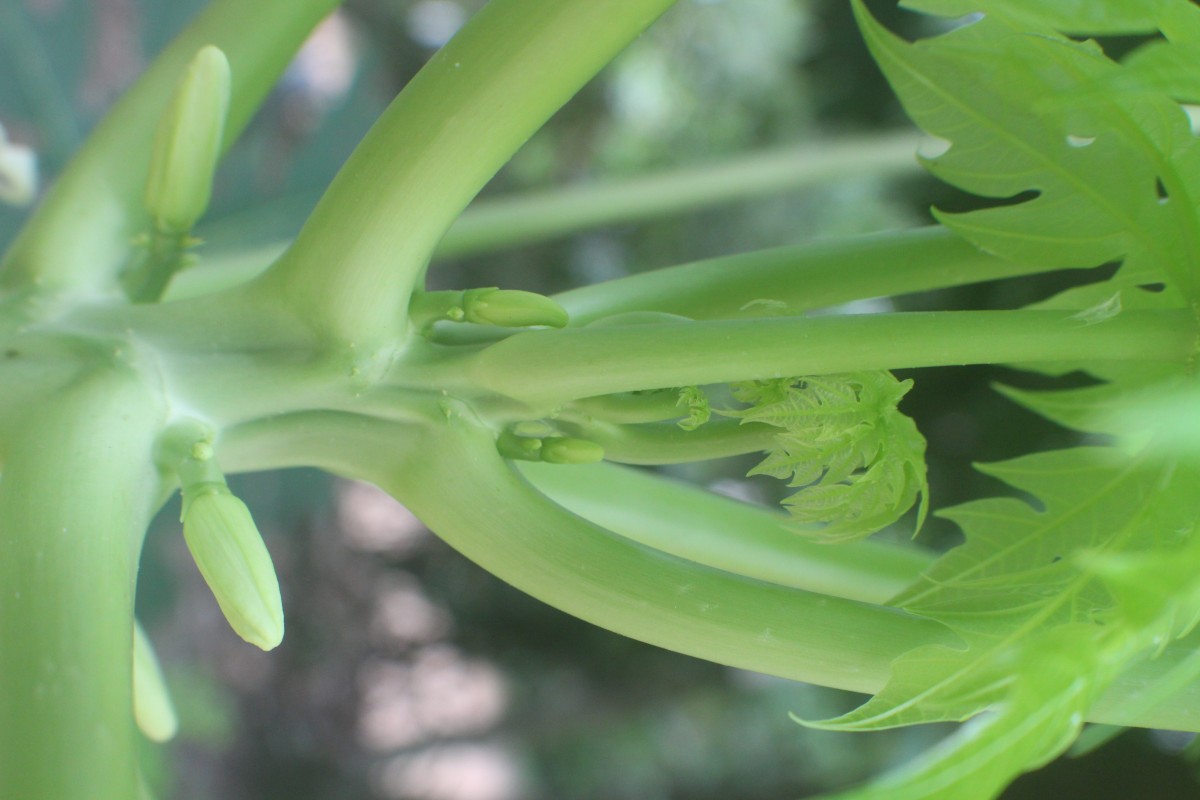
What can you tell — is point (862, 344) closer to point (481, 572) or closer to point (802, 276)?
point (802, 276)

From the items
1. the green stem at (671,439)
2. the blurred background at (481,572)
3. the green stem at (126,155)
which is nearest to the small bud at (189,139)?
the green stem at (126,155)

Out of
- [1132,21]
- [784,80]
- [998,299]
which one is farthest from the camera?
[784,80]

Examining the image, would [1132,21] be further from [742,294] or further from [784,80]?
[784,80]

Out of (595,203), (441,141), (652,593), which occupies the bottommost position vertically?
(652,593)

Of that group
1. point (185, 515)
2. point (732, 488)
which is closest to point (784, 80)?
point (732, 488)

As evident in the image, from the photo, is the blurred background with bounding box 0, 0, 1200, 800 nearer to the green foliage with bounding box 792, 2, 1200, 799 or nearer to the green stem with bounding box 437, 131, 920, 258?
the green stem with bounding box 437, 131, 920, 258

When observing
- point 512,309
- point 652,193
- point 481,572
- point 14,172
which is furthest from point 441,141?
point 481,572
